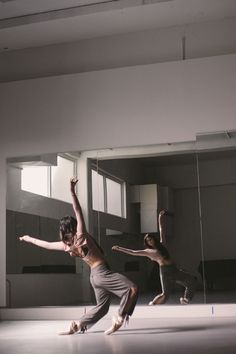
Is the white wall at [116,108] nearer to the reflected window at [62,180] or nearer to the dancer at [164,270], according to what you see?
the reflected window at [62,180]

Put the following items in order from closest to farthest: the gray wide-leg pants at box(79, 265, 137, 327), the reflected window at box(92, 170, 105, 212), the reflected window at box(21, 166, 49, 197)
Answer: the gray wide-leg pants at box(79, 265, 137, 327) → the reflected window at box(92, 170, 105, 212) → the reflected window at box(21, 166, 49, 197)

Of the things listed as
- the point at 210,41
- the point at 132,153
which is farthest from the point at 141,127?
the point at 210,41

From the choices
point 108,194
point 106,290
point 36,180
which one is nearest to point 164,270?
point 108,194

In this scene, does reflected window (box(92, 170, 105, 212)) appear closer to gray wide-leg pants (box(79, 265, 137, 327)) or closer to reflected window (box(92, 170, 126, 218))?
reflected window (box(92, 170, 126, 218))

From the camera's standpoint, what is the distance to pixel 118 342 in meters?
5.01

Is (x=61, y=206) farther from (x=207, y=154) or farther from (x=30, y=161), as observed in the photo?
(x=207, y=154)

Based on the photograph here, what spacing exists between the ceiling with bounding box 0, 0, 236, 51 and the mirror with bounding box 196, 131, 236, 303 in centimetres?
187

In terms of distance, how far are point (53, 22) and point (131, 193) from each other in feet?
9.43

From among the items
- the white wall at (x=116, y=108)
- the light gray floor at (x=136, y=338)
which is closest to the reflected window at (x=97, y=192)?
the white wall at (x=116, y=108)

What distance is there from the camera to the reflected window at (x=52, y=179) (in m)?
8.02

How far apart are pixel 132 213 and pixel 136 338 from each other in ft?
8.03

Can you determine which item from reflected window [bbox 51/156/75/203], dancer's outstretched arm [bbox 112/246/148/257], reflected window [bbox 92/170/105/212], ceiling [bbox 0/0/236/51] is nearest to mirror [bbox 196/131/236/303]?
dancer's outstretched arm [bbox 112/246/148/257]

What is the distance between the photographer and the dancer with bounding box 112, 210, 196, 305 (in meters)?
7.27

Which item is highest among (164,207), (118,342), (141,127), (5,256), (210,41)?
(210,41)
